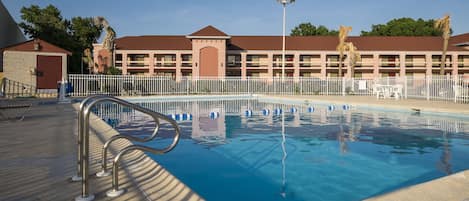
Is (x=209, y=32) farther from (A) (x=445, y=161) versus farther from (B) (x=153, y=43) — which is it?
(A) (x=445, y=161)

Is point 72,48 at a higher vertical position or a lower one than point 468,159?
higher

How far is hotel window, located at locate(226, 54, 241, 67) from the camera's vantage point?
38188 millimetres

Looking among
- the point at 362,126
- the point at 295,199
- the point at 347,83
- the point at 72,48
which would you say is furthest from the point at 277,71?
the point at 295,199

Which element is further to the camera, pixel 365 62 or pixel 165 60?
pixel 165 60

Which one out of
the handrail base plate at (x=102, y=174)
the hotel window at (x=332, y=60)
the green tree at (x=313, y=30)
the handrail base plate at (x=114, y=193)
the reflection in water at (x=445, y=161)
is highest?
the green tree at (x=313, y=30)

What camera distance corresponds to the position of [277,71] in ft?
128

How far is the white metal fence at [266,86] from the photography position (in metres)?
17.3

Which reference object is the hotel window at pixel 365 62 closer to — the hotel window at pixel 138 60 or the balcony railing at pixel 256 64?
the balcony railing at pixel 256 64

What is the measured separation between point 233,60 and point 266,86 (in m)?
13.9

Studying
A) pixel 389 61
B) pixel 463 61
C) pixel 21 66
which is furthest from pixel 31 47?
pixel 463 61

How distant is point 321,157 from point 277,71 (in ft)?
110

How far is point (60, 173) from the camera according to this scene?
3.52 meters

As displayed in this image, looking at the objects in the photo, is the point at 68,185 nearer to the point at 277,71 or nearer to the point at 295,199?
the point at 295,199

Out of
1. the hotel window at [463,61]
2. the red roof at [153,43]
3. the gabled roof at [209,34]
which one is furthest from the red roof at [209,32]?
the hotel window at [463,61]
